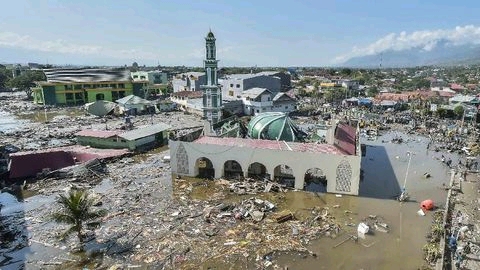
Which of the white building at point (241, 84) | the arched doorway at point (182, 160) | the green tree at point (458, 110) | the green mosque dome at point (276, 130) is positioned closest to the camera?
the arched doorway at point (182, 160)

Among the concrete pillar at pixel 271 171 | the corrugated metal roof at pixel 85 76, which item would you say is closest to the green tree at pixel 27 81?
the corrugated metal roof at pixel 85 76

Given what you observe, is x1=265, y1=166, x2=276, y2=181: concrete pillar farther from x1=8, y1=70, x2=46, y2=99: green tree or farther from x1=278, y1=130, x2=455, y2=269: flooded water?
x1=8, y1=70, x2=46, y2=99: green tree

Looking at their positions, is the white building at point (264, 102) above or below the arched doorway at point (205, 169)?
above

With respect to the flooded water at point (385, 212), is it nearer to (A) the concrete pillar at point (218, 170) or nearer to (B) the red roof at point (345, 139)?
(B) the red roof at point (345, 139)

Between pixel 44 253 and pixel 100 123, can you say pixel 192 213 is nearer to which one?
pixel 44 253

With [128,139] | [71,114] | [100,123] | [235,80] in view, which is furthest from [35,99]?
[128,139]
